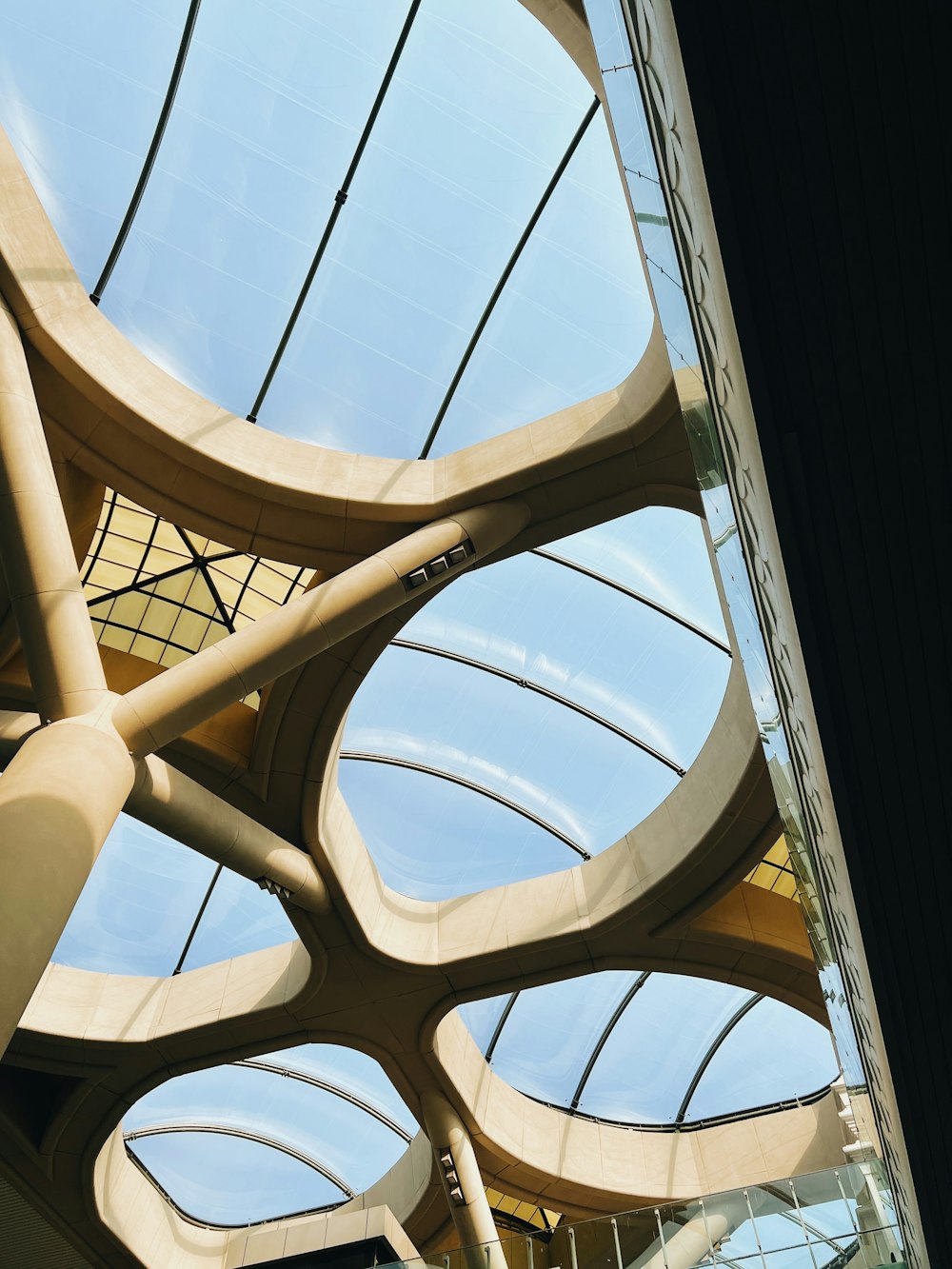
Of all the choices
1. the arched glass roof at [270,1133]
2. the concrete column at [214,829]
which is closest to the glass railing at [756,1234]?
the concrete column at [214,829]

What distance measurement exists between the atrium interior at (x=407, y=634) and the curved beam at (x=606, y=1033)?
0.22 metres

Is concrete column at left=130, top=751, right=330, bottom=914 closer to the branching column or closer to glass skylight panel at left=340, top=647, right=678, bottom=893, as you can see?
the branching column

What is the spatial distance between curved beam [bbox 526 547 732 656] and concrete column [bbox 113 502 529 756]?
3.50 m

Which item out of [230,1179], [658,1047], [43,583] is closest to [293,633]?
[43,583]

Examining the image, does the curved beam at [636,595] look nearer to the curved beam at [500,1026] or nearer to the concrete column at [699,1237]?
the concrete column at [699,1237]

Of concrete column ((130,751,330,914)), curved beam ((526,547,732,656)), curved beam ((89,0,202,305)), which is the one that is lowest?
concrete column ((130,751,330,914))

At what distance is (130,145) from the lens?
16750 millimetres

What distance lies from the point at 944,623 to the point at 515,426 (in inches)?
592

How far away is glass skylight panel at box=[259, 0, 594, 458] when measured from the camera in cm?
1614

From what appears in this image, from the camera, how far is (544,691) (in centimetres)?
2494

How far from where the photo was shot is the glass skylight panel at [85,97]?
15.6 m

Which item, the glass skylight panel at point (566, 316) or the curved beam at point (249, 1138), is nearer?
the glass skylight panel at point (566, 316)

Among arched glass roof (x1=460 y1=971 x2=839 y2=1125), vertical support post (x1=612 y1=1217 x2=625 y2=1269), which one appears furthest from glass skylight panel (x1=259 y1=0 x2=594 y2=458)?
arched glass roof (x1=460 y1=971 x2=839 y2=1125)

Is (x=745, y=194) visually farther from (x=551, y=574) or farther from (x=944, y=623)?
(x=551, y=574)
